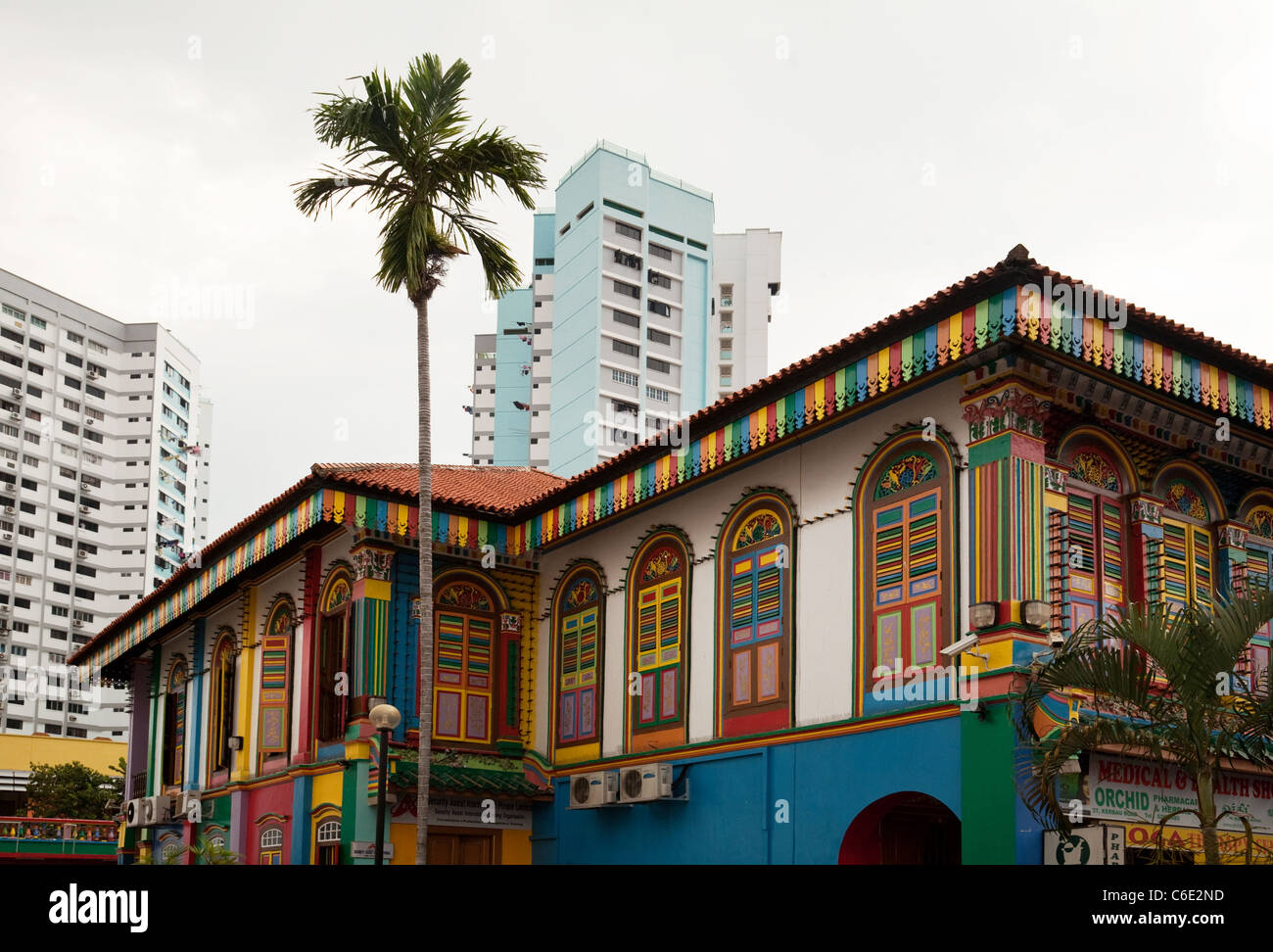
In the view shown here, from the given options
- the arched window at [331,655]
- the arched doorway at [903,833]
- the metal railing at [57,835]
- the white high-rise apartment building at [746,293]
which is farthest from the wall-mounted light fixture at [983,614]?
the white high-rise apartment building at [746,293]

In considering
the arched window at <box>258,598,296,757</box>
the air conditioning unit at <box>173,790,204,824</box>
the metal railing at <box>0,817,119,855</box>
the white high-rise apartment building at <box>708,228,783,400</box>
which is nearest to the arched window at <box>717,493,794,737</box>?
the arched window at <box>258,598,296,757</box>

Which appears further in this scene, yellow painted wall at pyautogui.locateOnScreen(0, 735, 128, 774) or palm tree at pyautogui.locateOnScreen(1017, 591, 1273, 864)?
yellow painted wall at pyautogui.locateOnScreen(0, 735, 128, 774)

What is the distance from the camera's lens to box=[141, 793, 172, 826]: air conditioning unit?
2614 cm

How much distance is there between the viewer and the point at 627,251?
7588 centimetres

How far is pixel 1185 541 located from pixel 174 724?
777 inches

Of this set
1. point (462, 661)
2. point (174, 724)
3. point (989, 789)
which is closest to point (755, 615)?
point (989, 789)

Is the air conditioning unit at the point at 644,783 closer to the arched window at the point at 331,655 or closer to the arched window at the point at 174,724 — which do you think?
the arched window at the point at 331,655

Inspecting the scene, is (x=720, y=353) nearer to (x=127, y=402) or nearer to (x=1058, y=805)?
(x=127, y=402)

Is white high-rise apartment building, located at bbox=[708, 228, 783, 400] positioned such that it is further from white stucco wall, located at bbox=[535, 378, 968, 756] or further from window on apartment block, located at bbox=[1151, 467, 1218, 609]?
window on apartment block, located at bbox=[1151, 467, 1218, 609]

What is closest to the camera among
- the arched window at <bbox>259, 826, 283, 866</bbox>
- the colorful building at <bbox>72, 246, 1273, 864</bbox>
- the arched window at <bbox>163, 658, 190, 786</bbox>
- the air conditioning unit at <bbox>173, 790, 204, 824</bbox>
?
the colorful building at <bbox>72, 246, 1273, 864</bbox>

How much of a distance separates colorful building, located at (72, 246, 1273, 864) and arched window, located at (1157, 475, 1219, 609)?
1.4 inches

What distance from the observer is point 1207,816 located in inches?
442

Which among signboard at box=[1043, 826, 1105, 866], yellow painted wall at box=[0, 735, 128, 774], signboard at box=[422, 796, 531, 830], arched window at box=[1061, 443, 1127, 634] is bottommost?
yellow painted wall at box=[0, 735, 128, 774]
